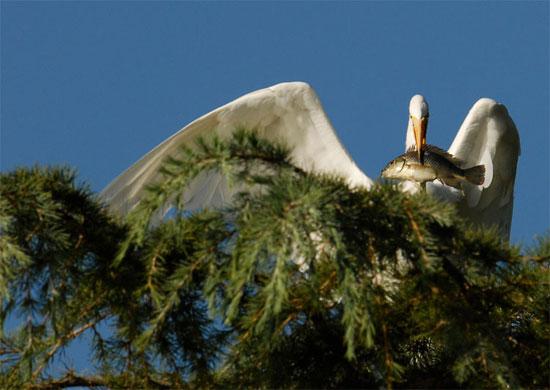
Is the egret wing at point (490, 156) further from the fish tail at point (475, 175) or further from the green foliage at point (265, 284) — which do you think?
the green foliage at point (265, 284)

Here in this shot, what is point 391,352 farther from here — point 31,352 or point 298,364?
point 31,352

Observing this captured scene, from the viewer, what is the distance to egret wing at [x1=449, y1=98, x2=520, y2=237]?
926cm

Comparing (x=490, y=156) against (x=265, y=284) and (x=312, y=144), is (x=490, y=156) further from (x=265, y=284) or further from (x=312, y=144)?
(x=265, y=284)

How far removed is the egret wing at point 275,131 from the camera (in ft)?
27.2

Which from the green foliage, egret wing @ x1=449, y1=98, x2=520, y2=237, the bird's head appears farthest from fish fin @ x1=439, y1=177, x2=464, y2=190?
the green foliage

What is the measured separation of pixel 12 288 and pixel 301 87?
162 inches

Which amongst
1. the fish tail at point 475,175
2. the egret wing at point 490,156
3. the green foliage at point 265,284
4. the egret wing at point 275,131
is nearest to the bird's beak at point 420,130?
the egret wing at point 490,156

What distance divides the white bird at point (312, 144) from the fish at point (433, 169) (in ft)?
0.47

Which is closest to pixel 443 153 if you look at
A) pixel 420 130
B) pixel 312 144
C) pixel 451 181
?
pixel 451 181

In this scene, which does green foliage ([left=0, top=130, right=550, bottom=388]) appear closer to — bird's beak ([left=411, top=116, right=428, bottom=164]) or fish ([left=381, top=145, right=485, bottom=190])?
fish ([left=381, top=145, right=485, bottom=190])

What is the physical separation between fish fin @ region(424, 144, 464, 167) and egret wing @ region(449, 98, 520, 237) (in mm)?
119

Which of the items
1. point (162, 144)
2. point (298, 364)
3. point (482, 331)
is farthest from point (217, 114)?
point (482, 331)

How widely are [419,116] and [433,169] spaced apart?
1123 millimetres

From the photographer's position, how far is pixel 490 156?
927 cm
